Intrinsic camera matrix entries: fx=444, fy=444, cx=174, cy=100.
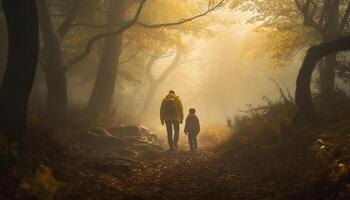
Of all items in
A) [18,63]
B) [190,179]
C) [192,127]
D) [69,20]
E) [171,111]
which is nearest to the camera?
[18,63]

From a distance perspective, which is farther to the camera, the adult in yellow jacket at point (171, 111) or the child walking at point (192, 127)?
the child walking at point (192, 127)

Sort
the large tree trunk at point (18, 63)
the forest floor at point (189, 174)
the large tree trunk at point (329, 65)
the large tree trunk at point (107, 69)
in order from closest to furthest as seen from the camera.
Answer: the forest floor at point (189, 174)
the large tree trunk at point (18, 63)
the large tree trunk at point (329, 65)
the large tree trunk at point (107, 69)

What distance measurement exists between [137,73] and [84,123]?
19.3 m

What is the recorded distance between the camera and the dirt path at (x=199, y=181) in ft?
26.6

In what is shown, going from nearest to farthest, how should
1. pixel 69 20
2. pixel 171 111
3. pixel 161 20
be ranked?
pixel 171 111 < pixel 69 20 < pixel 161 20

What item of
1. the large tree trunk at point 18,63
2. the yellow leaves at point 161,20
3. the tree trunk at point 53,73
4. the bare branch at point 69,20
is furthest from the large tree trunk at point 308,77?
the yellow leaves at point 161,20

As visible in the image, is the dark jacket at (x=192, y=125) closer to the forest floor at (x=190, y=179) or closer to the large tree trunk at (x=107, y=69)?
the forest floor at (x=190, y=179)

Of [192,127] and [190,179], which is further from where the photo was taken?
[192,127]

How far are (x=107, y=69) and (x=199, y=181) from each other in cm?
1180

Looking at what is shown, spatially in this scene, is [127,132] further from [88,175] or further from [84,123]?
[88,175]

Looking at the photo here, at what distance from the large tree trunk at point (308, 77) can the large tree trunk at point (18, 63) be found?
709 cm

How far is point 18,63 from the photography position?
9.05m

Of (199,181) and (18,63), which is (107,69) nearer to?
(18,63)

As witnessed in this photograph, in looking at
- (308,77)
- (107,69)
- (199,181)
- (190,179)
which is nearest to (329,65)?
(308,77)
